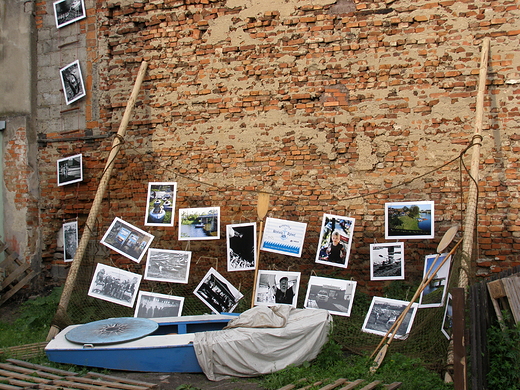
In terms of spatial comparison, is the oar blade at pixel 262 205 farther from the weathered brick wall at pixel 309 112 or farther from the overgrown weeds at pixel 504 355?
the overgrown weeds at pixel 504 355

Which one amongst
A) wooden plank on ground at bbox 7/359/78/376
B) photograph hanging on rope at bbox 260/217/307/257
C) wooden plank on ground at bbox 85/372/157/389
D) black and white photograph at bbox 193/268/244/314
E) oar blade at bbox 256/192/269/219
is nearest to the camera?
wooden plank on ground at bbox 85/372/157/389

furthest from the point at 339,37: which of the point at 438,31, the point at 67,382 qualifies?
the point at 67,382

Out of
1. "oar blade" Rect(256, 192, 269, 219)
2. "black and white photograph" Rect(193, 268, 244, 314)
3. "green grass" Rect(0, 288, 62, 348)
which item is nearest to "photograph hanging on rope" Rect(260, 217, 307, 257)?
"oar blade" Rect(256, 192, 269, 219)

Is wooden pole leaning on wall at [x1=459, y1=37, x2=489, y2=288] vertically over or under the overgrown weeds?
over

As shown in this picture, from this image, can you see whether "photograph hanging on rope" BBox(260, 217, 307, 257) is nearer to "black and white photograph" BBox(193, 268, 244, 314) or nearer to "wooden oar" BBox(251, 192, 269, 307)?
"wooden oar" BBox(251, 192, 269, 307)

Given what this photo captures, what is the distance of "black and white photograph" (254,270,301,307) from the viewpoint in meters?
7.07

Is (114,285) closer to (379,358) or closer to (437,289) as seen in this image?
(379,358)

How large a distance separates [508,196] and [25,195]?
24.9 feet

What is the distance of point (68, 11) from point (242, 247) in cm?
511

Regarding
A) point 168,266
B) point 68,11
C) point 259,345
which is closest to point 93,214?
point 168,266

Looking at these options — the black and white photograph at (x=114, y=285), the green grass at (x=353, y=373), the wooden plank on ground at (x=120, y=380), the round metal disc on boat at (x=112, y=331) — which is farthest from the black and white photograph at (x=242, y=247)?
the wooden plank on ground at (x=120, y=380)

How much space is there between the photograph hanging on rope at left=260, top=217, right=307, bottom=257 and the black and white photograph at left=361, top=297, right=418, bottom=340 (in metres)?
1.26

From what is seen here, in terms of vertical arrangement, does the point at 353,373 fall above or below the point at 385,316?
below

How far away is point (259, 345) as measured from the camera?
541 centimetres
